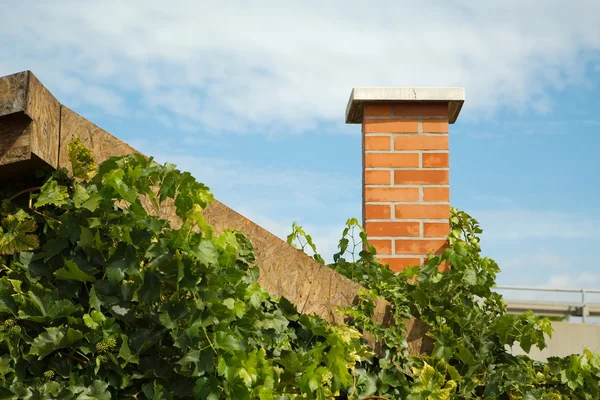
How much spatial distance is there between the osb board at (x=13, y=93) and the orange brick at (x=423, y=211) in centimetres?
278

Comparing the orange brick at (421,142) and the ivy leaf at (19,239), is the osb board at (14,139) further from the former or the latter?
the orange brick at (421,142)

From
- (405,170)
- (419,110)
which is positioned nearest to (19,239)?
(405,170)

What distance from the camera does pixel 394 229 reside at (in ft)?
16.0

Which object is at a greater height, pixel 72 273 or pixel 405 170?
pixel 405 170

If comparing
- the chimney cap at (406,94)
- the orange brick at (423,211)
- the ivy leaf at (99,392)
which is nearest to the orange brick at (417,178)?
the orange brick at (423,211)

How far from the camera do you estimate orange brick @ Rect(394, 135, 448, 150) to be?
502 centimetres

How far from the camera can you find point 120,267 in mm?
2816

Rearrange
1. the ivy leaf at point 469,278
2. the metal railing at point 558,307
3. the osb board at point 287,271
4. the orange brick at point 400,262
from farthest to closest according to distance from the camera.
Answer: the metal railing at point 558,307, the orange brick at point 400,262, the ivy leaf at point 469,278, the osb board at point 287,271

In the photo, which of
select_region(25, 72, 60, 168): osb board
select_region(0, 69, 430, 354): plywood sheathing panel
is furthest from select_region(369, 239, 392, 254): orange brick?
select_region(25, 72, 60, 168): osb board

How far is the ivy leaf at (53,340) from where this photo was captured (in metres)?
2.76

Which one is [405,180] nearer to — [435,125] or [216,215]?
[435,125]

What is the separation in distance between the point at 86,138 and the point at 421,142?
2.65 m

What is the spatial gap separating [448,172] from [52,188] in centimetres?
294

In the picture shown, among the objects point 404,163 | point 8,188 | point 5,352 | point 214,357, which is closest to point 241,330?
point 214,357
